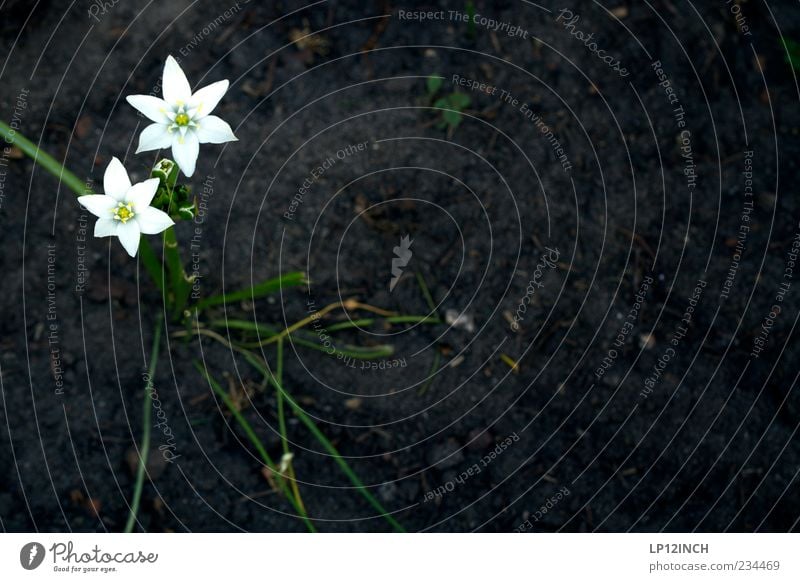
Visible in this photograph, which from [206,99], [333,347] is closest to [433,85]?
[333,347]

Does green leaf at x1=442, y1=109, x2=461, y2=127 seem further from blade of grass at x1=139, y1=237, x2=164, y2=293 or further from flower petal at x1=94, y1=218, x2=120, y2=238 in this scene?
flower petal at x1=94, y1=218, x2=120, y2=238

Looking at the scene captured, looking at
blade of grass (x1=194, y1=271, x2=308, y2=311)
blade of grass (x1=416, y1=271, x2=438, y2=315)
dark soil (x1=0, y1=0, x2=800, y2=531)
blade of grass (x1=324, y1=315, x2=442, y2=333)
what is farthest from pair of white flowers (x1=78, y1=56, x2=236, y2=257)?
blade of grass (x1=416, y1=271, x2=438, y2=315)

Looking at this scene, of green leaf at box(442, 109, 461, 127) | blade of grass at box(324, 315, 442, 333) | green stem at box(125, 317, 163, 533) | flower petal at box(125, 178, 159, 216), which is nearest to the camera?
flower petal at box(125, 178, 159, 216)

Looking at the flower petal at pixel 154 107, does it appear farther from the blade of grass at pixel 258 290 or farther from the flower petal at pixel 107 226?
the blade of grass at pixel 258 290

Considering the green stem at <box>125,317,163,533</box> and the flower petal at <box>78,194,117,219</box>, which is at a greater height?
the flower petal at <box>78,194,117,219</box>

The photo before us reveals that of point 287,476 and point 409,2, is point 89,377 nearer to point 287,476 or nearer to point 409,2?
point 287,476

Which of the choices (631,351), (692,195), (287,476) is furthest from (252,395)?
(692,195)

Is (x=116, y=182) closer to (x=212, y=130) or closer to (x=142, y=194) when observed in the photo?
(x=142, y=194)
